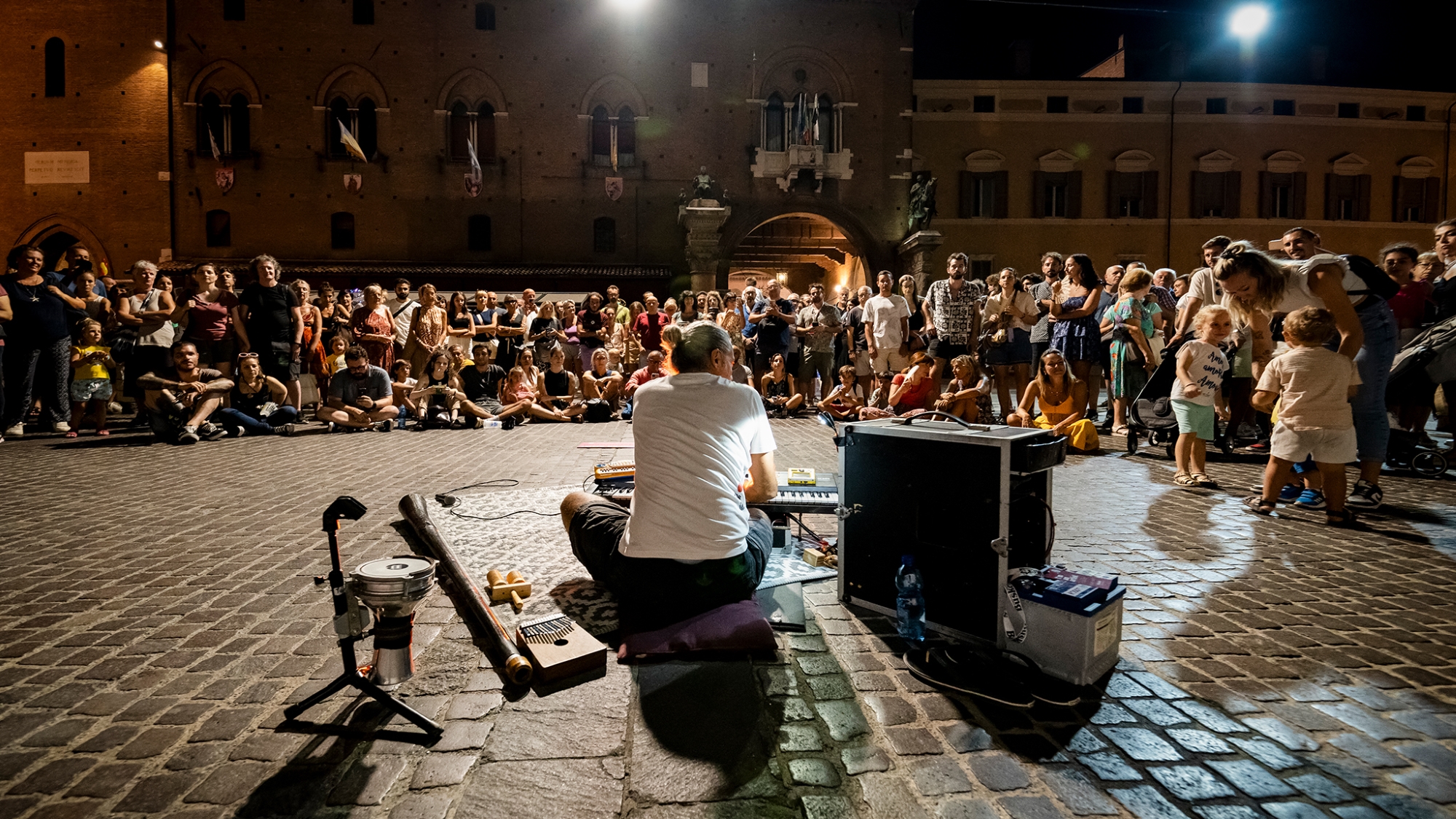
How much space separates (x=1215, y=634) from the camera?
344 centimetres

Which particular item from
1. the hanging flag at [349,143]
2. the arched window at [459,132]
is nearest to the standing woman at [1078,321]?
the arched window at [459,132]

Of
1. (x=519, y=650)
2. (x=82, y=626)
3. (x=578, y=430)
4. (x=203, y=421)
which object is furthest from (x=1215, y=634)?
(x=203, y=421)

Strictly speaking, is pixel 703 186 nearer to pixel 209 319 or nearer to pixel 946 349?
pixel 946 349

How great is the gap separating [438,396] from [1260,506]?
11.4 metres

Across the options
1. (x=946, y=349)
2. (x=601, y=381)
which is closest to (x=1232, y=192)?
(x=946, y=349)

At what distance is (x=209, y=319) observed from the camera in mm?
11039

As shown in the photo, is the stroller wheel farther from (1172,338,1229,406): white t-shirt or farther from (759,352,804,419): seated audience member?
(759,352,804,419): seated audience member

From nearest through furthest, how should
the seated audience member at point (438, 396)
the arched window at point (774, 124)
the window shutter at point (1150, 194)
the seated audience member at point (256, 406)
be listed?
the seated audience member at point (256, 406) → the seated audience member at point (438, 396) → the arched window at point (774, 124) → the window shutter at point (1150, 194)

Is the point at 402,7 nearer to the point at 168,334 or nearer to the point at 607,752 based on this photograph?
the point at 168,334

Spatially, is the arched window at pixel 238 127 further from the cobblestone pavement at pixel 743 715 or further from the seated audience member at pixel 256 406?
the cobblestone pavement at pixel 743 715

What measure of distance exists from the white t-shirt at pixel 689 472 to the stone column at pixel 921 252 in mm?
24128

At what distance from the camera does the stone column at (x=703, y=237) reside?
25.1 m

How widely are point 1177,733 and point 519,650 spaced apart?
A: 2.49 meters

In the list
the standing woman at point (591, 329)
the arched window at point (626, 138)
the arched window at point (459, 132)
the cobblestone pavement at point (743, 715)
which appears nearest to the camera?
the cobblestone pavement at point (743, 715)
